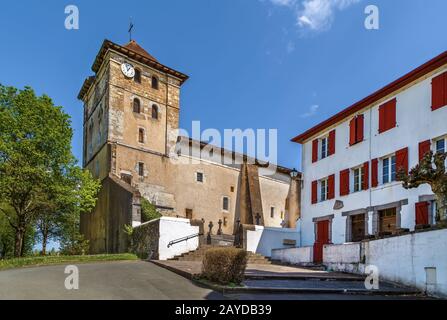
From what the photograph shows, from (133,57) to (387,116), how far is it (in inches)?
834

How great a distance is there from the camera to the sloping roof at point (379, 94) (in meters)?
17.9

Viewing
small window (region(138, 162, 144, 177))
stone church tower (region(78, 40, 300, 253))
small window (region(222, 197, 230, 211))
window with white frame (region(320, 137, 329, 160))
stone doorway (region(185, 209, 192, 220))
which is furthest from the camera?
small window (region(222, 197, 230, 211))

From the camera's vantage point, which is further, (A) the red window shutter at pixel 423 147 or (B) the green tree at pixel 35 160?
(B) the green tree at pixel 35 160

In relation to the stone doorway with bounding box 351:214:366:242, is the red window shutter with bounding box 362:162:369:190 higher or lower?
higher

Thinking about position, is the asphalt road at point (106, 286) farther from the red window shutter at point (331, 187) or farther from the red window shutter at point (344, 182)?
the red window shutter at point (331, 187)

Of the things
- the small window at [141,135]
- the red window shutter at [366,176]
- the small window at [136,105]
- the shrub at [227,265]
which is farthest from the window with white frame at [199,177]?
the shrub at [227,265]

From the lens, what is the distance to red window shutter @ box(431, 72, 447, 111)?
57.6 ft

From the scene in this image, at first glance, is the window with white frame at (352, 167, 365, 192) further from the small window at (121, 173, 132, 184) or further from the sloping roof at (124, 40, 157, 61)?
the sloping roof at (124, 40, 157, 61)

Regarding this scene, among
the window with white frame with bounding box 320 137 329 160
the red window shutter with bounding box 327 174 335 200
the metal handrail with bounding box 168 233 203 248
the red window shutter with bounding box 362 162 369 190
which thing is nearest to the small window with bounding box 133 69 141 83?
the window with white frame with bounding box 320 137 329 160

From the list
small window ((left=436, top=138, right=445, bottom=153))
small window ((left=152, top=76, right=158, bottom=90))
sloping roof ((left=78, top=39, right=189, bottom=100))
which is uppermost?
sloping roof ((left=78, top=39, right=189, bottom=100))

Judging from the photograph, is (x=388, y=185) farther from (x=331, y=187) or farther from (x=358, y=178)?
(x=331, y=187)

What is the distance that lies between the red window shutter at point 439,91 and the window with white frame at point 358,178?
5100mm

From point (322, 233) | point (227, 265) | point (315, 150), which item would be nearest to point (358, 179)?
point (322, 233)

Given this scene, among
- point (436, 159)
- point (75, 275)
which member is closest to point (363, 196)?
point (436, 159)
